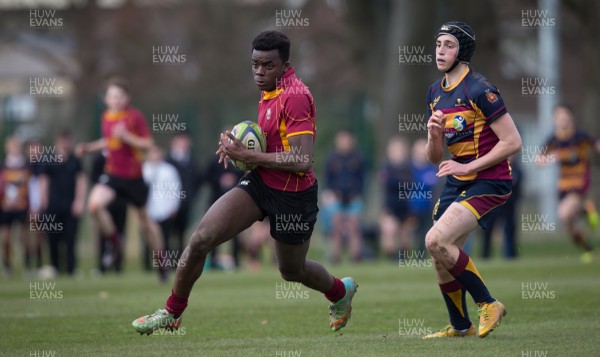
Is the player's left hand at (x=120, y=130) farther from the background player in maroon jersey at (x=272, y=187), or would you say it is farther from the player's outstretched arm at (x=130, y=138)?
the background player in maroon jersey at (x=272, y=187)

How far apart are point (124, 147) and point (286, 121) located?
8329 mm

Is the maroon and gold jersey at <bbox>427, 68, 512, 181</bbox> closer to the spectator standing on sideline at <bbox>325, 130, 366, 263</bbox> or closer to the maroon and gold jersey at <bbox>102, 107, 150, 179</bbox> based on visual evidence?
the maroon and gold jersey at <bbox>102, 107, 150, 179</bbox>

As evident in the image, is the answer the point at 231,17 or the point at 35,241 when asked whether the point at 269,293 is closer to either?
the point at 35,241

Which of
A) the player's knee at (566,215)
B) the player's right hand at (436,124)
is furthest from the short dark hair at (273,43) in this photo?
the player's knee at (566,215)

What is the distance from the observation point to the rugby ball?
30.3 ft

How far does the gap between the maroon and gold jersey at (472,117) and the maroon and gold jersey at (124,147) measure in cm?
833

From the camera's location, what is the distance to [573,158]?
19.8m

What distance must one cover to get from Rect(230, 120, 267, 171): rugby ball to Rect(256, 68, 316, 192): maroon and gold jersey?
0.12m

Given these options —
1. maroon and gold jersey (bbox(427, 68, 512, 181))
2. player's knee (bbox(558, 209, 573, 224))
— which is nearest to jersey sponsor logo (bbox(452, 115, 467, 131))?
maroon and gold jersey (bbox(427, 68, 512, 181))

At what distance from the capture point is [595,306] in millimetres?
12109

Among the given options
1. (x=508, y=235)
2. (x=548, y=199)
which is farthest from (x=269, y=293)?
(x=548, y=199)

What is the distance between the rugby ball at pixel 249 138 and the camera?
9.24 metres

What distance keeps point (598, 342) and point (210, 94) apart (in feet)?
135

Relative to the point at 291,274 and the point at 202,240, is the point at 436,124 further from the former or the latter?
the point at 202,240
